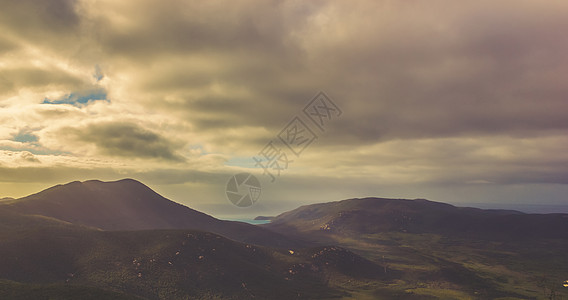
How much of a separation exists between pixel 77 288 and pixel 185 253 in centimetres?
7779

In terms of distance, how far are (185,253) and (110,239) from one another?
45581mm

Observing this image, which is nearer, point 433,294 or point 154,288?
point 154,288

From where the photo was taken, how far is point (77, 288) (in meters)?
100

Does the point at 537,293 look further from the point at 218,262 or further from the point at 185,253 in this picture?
the point at 185,253

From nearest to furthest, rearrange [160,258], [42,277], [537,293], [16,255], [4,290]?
[4,290], [42,277], [16,255], [160,258], [537,293]

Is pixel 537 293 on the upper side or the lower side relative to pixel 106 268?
lower

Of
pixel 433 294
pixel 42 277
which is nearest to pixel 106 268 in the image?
pixel 42 277

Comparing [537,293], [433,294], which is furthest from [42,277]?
[537,293]

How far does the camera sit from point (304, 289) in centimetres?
17062

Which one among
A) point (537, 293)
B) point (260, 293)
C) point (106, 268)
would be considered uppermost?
point (106, 268)

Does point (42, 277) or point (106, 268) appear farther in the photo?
point (106, 268)

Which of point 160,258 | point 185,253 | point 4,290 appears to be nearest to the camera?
point 4,290

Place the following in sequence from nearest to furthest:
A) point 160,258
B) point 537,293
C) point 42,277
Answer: point 42,277
point 160,258
point 537,293

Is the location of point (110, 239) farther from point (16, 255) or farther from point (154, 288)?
point (154, 288)
